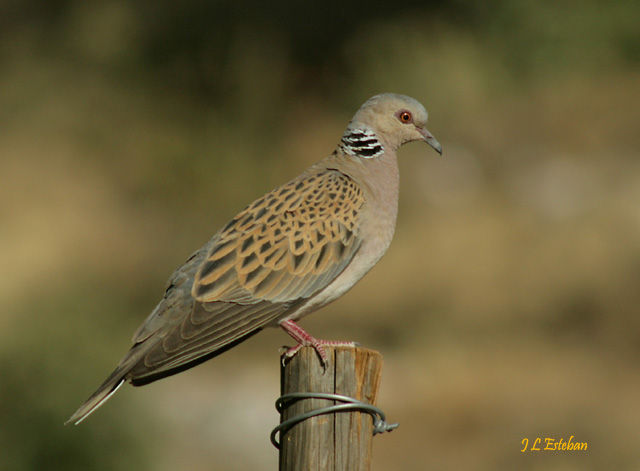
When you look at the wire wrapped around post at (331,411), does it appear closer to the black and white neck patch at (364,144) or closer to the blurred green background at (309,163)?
the black and white neck patch at (364,144)

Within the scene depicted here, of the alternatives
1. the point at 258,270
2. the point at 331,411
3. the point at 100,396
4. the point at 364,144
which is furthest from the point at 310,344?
the point at 364,144

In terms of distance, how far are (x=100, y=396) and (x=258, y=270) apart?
968 mm

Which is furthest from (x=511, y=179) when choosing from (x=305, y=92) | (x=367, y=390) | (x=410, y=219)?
(x=367, y=390)

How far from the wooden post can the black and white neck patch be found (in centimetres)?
161

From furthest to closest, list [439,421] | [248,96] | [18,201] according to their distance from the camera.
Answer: [248,96]
[18,201]
[439,421]

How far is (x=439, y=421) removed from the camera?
29.7ft

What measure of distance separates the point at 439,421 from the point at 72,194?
21.3ft

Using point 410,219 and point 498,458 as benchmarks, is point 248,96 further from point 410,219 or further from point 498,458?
point 498,458

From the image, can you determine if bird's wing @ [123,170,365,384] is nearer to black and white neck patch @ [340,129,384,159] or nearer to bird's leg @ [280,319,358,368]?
bird's leg @ [280,319,358,368]

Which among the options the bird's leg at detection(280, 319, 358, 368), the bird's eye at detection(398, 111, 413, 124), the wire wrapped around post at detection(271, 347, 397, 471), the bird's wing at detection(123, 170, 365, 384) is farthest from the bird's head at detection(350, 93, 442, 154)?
the wire wrapped around post at detection(271, 347, 397, 471)

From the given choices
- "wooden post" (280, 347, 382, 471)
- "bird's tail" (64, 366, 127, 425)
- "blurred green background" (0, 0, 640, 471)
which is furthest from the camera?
"blurred green background" (0, 0, 640, 471)

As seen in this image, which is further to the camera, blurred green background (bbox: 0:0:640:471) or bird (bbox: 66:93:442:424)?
blurred green background (bbox: 0:0:640:471)

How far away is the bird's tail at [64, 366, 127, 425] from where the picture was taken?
358 cm

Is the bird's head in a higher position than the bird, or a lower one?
higher
